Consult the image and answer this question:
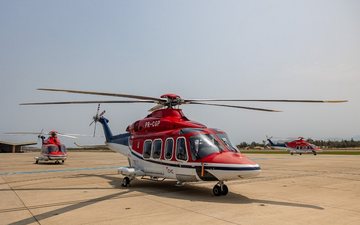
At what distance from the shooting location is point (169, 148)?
39.0ft

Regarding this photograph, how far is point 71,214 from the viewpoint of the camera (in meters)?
7.90

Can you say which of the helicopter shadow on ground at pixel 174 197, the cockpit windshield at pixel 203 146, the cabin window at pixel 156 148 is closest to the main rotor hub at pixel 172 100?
the cabin window at pixel 156 148

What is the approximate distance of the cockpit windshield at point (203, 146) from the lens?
10.6 metres

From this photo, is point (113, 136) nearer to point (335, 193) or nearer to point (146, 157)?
point (146, 157)

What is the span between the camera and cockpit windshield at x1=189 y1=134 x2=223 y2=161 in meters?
10.6

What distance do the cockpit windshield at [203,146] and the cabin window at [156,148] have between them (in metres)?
1.91

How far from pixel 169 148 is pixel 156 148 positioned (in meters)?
0.97

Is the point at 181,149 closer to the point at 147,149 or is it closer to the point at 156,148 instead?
the point at 156,148

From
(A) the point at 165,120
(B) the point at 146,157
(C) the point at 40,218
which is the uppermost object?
(A) the point at 165,120

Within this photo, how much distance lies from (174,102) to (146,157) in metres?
2.62

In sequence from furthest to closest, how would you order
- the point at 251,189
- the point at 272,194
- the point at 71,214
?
the point at 251,189
the point at 272,194
the point at 71,214

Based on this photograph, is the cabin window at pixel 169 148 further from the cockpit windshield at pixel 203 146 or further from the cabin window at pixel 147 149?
the cabin window at pixel 147 149

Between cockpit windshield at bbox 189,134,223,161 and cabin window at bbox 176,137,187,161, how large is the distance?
1.10 feet

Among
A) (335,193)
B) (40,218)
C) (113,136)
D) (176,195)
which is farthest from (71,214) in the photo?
(113,136)
